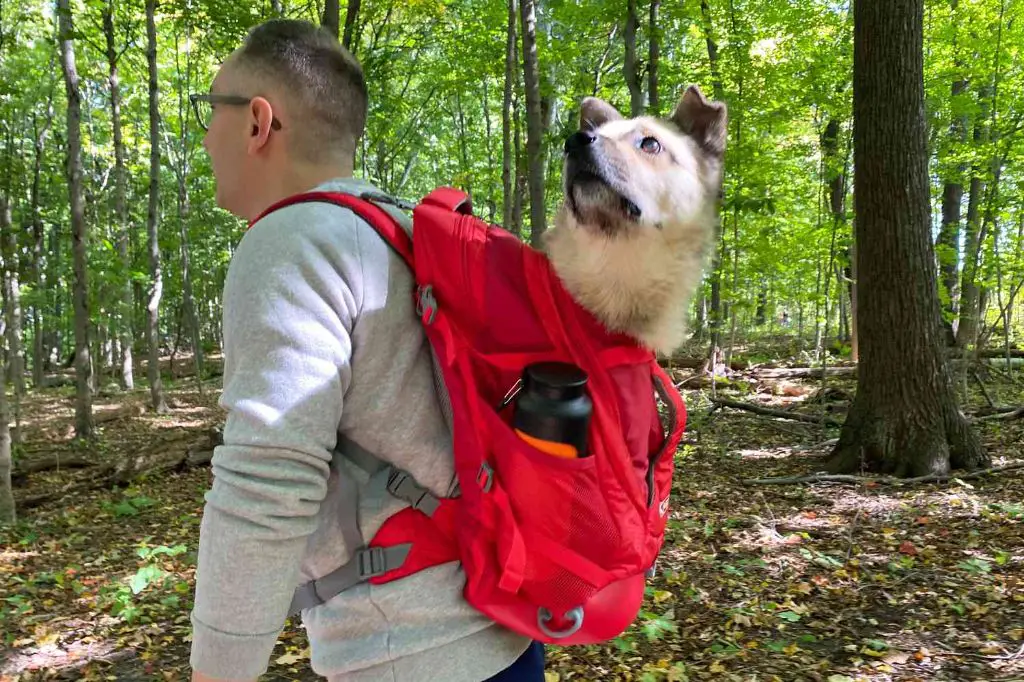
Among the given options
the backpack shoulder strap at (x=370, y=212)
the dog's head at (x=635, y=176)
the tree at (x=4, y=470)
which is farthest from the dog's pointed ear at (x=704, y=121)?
the tree at (x=4, y=470)

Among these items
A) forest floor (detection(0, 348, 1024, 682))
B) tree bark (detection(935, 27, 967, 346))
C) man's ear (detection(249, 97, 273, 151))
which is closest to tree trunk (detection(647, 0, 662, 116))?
tree bark (detection(935, 27, 967, 346))

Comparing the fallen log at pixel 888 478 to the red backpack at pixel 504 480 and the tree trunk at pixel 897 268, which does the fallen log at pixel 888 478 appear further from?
the red backpack at pixel 504 480

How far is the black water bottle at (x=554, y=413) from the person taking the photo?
1.00m

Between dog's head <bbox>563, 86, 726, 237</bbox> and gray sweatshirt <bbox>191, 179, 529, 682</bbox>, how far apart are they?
0.46 metres

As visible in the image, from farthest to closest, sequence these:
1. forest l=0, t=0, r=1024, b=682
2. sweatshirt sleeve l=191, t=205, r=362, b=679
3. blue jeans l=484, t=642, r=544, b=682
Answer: forest l=0, t=0, r=1024, b=682, blue jeans l=484, t=642, r=544, b=682, sweatshirt sleeve l=191, t=205, r=362, b=679

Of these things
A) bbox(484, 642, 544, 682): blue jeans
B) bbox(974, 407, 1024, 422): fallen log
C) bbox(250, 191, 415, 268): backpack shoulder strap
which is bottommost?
bbox(974, 407, 1024, 422): fallen log

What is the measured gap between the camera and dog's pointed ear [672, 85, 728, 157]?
1738mm

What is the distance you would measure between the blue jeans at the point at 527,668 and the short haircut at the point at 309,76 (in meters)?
1.02

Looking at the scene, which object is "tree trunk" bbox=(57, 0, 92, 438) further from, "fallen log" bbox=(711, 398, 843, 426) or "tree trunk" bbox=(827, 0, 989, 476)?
"tree trunk" bbox=(827, 0, 989, 476)

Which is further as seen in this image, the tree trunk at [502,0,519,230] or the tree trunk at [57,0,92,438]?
the tree trunk at [502,0,519,230]

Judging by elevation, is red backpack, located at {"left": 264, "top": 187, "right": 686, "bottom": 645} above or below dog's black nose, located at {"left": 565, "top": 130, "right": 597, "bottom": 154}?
below

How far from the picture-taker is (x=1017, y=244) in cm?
981

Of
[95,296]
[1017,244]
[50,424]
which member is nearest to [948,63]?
[1017,244]

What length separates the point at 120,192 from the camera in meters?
14.0
